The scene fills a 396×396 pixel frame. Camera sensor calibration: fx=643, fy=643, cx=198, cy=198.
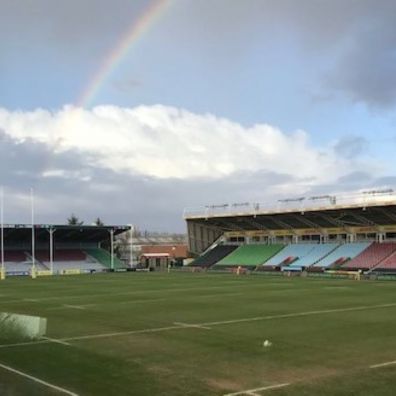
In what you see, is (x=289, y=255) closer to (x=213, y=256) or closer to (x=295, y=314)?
(x=213, y=256)

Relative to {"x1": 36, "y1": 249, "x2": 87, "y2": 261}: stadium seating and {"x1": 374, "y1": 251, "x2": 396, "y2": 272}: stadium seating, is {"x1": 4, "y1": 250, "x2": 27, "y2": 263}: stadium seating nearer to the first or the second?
{"x1": 36, "y1": 249, "x2": 87, "y2": 261}: stadium seating

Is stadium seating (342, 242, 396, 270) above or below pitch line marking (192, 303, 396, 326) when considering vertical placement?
above

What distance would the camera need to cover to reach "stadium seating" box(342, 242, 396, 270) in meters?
72.7

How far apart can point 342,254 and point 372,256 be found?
16.4 ft

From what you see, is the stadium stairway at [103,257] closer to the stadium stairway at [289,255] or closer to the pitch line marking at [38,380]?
the stadium stairway at [289,255]

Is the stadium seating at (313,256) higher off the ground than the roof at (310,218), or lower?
lower

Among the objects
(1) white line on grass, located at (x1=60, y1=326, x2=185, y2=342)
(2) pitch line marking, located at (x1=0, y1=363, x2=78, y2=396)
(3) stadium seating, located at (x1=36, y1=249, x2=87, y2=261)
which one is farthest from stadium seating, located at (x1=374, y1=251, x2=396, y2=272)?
(2) pitch line marking, located at (x1=0, y1=363, x2=78, y2=396)

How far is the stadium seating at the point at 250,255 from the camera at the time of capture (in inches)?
3484

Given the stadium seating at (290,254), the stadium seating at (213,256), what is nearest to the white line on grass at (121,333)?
the stadium seating at (290,254)

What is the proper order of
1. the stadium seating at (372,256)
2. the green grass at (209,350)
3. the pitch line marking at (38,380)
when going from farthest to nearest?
the stadium seating at (372,256) → the green grass at (209,350) → the pitch line marking at (38,380)

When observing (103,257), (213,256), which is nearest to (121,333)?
(213,256)

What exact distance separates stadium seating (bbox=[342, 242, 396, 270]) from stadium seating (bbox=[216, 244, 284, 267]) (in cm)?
1500

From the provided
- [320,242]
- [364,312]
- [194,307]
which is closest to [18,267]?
[320,242]

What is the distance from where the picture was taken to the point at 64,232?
9812cm
